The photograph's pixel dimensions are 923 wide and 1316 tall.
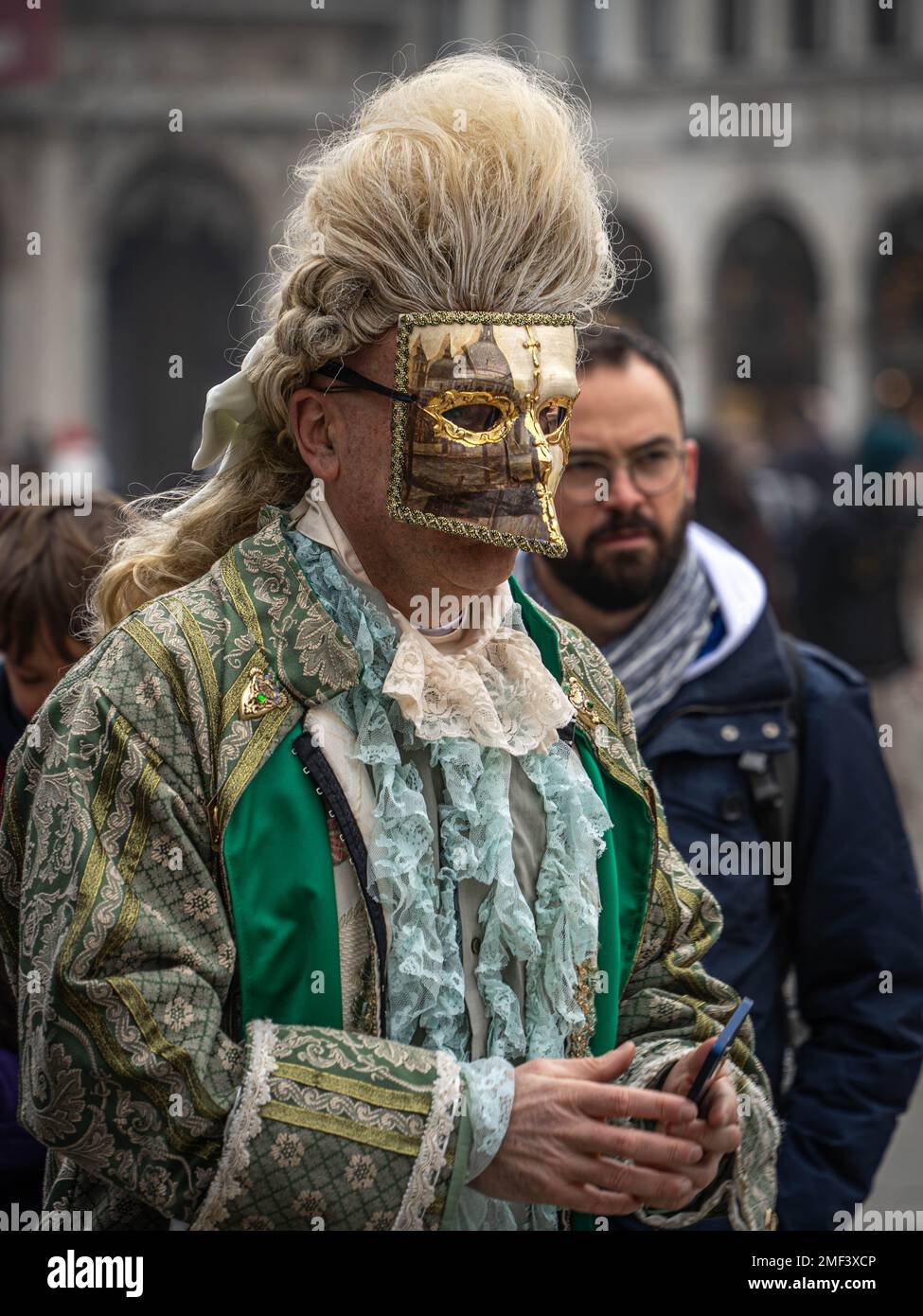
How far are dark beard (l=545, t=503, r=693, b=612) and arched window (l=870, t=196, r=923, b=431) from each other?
73.4 ft

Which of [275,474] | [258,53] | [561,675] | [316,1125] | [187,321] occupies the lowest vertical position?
[316,1125]

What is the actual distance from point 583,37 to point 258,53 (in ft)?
15.2

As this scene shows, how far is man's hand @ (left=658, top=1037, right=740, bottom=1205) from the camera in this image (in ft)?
7.41

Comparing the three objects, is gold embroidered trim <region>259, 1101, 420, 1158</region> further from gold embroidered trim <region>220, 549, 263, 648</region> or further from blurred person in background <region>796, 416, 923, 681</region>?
blurred person in background <region>796, 416, 923, 681</region>

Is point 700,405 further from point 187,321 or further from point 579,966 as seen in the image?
point 579,966

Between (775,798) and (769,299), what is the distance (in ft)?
77.4

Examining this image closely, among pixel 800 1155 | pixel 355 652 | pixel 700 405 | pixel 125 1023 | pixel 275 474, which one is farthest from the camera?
pixel 700 405

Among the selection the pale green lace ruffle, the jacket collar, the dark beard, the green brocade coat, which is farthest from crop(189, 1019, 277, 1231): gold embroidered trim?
the dark beard

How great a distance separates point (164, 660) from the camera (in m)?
2.21

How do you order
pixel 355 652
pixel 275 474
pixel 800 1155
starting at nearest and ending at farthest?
pixel 355 652 < pixel 275 474 < pixel 800 1155

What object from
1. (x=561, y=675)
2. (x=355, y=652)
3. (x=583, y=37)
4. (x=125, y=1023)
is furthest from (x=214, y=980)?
(x=583, y=37)

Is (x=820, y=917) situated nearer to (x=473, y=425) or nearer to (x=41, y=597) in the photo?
(x=473, y=425)

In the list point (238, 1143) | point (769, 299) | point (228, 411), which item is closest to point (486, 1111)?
point (238, 1143)

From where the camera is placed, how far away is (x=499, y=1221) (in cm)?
235
